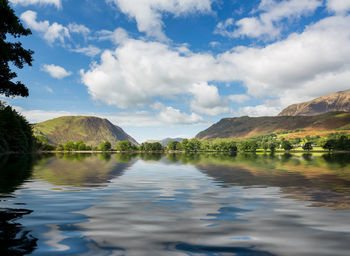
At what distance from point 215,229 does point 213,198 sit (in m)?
7.03

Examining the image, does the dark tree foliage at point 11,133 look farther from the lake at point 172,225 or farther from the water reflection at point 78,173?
the lake at point 172,225

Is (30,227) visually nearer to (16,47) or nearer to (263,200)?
(263,200)

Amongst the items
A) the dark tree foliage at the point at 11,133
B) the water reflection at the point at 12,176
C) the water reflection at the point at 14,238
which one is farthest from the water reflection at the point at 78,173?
the dark tree foliage at the point at 11,133

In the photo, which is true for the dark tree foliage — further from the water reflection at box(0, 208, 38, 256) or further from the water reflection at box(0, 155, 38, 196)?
the water reflection at box(0, 208, 38, 256)

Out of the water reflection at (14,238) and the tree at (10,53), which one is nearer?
the water reflection at (14,238)

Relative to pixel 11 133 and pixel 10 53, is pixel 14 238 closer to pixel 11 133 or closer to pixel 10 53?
pixel 10 53

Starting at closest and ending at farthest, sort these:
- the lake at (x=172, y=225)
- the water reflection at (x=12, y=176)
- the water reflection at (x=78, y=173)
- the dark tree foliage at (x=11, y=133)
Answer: the lake at (x=172, y=225) → the water reflection at (x=12, y=176) → the water reflection at (x=78, y=173) → the dark tree foliage at (x=11, y=133)

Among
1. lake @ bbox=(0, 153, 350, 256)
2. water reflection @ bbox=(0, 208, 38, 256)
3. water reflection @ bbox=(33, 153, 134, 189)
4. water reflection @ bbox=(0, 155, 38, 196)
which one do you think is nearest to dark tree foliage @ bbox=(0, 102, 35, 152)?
water reflection @ bbox=(33, 153, 134, 189)

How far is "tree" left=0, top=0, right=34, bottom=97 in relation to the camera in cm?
2606

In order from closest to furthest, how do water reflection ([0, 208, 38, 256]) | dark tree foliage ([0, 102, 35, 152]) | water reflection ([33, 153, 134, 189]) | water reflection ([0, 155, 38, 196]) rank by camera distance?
1. water reflection ([0, 208, 38, 256])
2. water reflection ([0, 155, 38, 196])
3. water reflection ([33, 153, 134, 189])
4. dark tree foliage ([0, 102, 35, 152])

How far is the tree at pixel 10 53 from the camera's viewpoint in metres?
26.1

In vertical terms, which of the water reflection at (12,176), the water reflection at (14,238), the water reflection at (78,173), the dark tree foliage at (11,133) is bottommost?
the water reflection at (78,173)

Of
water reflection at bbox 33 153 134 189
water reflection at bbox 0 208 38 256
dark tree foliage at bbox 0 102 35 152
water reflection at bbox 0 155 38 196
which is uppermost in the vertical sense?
dark tree foliage at bbox 0 102 35 152

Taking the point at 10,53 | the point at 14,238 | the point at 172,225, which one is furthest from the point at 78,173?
the point at 172,225
